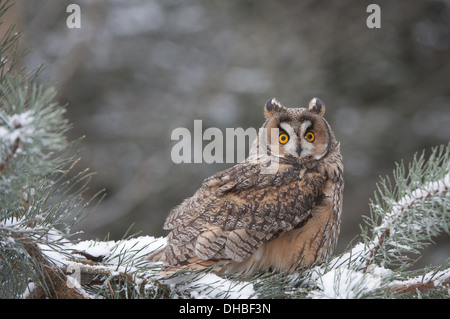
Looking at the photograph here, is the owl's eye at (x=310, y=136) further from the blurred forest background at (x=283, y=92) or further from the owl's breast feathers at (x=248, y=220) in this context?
the blurred forest background at (x=283, y=92)

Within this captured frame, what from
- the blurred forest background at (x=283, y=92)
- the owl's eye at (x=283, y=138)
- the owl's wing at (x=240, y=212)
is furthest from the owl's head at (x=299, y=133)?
the blurred forest background at (x=283, y=92)

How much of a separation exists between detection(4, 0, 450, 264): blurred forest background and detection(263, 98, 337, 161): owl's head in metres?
4.04

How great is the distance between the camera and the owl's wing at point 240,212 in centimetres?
197

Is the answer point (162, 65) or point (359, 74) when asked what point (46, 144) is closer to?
point (359, 74)

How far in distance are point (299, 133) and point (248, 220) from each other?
66 centimetres

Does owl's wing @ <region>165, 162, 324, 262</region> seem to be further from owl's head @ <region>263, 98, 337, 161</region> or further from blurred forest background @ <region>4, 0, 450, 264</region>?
blurred forest background @ <region>4, 0, 450, 264</region>

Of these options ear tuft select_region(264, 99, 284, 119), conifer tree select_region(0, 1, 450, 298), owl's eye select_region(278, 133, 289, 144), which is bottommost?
conifer tree select_region(0, 1, 450, 298)

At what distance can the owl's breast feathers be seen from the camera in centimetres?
196

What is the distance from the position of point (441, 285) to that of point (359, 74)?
6.00m

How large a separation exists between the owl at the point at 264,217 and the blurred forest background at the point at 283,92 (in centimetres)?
430

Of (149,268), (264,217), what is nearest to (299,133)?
(264,217)

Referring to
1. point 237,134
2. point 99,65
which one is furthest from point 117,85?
point 237,134

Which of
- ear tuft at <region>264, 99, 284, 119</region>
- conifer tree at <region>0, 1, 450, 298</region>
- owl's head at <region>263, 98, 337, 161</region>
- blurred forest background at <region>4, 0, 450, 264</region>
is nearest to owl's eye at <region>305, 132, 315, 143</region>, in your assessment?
owl's head at <region>263, 98, 337, 161</region>

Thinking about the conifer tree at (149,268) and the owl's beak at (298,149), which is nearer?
the conifer tree at (149,268)
